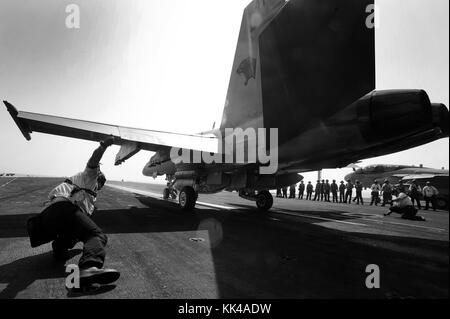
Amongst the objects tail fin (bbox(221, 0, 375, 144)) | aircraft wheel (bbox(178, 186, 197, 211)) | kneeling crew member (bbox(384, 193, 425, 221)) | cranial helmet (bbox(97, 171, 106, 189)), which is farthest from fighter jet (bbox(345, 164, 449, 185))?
cranial helmet (bbox(97, 171, 106, 189))

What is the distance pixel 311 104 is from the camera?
6035mm

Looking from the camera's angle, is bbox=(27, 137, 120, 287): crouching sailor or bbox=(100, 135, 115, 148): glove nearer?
bbox=(27, 137, 120, 287): crouching sailor

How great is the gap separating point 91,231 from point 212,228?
4.05m

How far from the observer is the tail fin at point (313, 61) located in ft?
16.9

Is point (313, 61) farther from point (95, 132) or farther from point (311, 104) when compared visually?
point (95, 132)

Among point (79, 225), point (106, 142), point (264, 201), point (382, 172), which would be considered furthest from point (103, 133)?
point (382, 172)

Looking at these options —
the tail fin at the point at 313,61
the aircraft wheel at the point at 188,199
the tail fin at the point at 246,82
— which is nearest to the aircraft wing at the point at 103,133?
the tail fin at the point at 246,82

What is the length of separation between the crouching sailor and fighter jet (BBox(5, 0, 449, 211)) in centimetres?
389

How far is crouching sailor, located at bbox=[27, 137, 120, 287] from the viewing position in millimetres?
3227

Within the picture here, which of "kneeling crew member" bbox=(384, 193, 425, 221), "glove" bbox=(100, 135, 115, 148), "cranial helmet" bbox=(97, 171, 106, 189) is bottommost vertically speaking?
"kneeling crew member" bbox=(384, 193, 425, 221)

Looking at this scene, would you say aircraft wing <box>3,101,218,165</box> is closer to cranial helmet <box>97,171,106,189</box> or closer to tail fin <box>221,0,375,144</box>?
tail fin <box>221,0,375,144</box>
